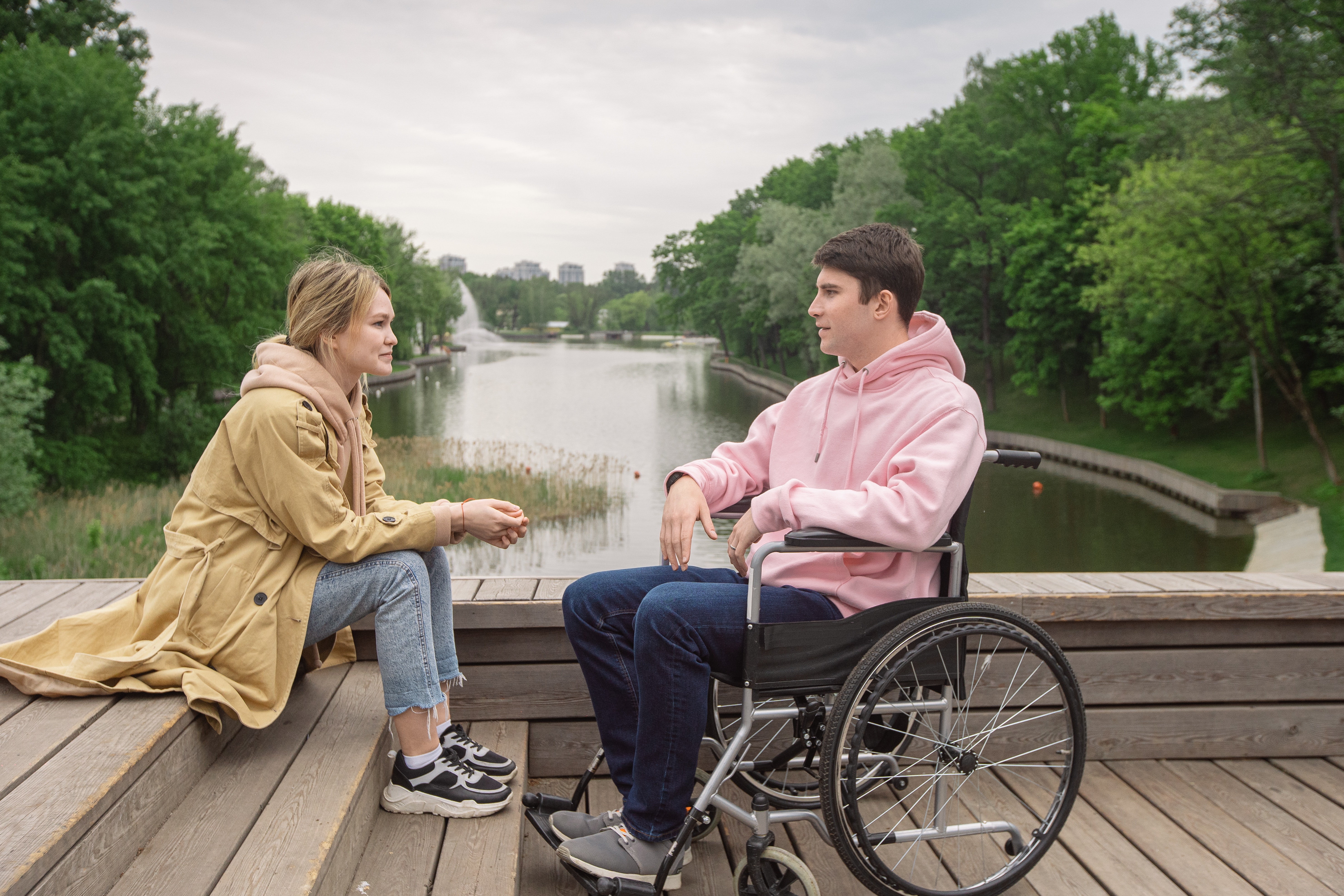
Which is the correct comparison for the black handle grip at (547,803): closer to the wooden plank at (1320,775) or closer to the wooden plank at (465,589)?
the wooden plank at (465,589)

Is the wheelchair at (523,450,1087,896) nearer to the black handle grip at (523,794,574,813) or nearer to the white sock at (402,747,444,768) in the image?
the black handle grip at (523,794,574,813)

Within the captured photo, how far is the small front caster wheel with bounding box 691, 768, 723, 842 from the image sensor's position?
192 cm

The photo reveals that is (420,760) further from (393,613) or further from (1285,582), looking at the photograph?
(1285,582)

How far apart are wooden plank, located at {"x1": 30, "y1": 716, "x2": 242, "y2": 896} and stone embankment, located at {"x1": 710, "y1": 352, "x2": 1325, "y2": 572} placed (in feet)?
33.5

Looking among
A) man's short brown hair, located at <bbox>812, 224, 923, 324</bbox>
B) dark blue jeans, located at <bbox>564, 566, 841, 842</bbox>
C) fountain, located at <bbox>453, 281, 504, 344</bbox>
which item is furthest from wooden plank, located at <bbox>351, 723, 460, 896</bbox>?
fountain, located at <bbox>453, 281, 504, 344</bbox>

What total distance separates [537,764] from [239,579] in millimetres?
936

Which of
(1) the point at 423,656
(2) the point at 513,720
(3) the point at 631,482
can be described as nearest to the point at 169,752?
(1) the point at 423,656

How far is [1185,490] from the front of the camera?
1694 cm

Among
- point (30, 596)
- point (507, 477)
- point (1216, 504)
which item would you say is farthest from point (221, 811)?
point (1216, 504)

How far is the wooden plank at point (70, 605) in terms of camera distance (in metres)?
2.24

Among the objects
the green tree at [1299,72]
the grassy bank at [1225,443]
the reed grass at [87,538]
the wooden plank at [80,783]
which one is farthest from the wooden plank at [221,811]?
the green tree at [1299,72]

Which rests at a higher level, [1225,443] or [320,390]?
[320,390]

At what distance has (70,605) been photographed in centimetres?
246

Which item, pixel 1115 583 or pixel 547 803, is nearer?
pixel 547 803
